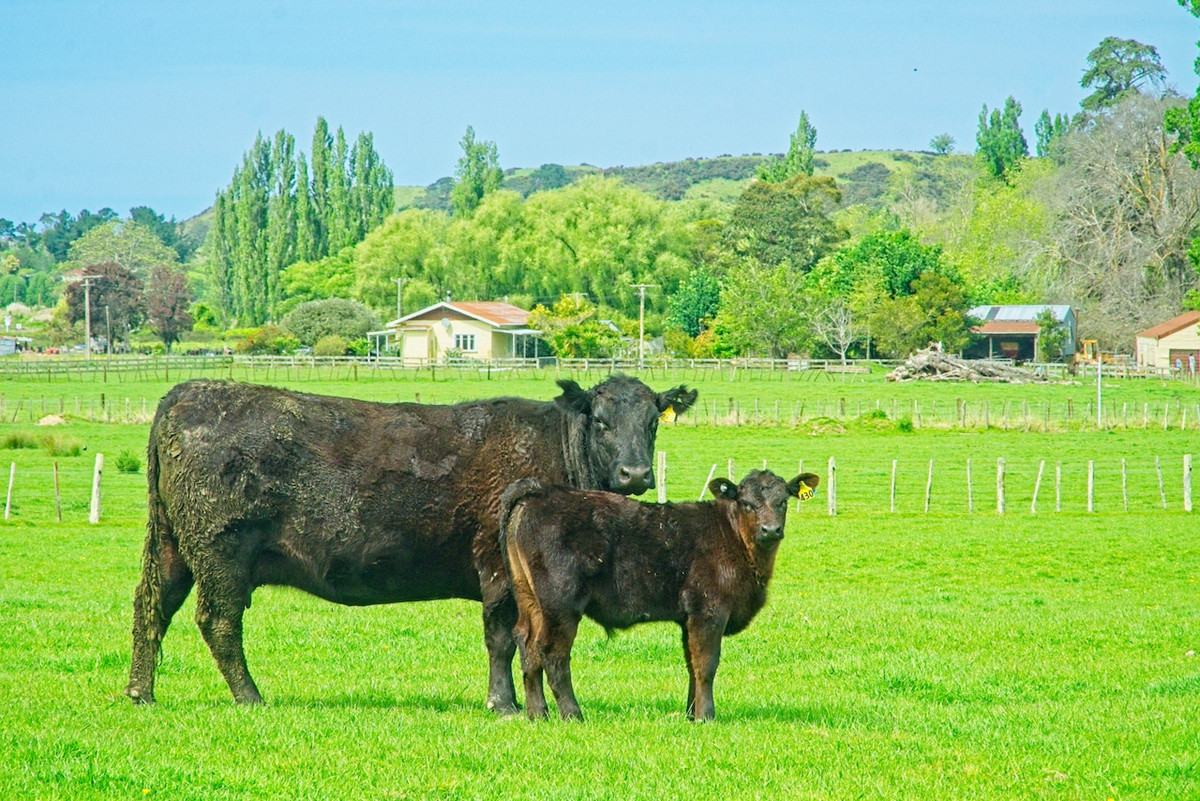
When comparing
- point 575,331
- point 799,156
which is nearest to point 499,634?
point 575,331

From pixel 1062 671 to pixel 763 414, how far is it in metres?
44.9

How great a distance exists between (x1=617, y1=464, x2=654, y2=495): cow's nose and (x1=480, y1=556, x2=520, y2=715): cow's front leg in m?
1.26

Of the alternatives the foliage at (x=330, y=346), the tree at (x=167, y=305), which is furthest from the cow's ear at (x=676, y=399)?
the tree at (x=167, y=305)

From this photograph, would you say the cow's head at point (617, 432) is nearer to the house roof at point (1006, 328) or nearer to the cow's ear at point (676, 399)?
the cow's ear at point (676, 399)

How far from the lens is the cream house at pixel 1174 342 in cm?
8738

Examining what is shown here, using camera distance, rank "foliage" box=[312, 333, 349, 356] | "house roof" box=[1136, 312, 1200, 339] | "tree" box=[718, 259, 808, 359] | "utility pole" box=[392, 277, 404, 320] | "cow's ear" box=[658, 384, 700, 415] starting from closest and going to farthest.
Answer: "cow's ear" box=[658, 384, 700, 415]
"house roof" box=[1136, 312, 1200, 339]
"tree" box=[718, 259, 808, 359]
"foliage" box=[312, 333, 349, 356]
"utility pole" box=[392, 277, 404, 320]

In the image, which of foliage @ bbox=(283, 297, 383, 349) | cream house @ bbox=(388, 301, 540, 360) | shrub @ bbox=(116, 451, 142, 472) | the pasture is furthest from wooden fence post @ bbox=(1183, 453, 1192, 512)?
foliage @ bbox=(283, 297, 383, 349)

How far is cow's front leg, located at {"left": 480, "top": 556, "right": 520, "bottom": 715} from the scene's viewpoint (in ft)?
32.2

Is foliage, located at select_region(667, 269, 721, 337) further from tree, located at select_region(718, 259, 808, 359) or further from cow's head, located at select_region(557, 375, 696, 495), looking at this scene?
cow's head, located at select_region(557, 375, 696, 495)

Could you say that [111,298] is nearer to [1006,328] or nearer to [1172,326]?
[1006,328]

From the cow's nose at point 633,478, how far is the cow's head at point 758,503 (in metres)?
0.87

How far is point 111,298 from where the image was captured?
121m

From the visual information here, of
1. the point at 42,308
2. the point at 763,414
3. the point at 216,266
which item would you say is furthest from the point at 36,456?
the point at 42,308

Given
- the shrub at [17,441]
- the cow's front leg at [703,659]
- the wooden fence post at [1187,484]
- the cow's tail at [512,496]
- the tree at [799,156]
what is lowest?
the wooden fence post at [1187,484]
